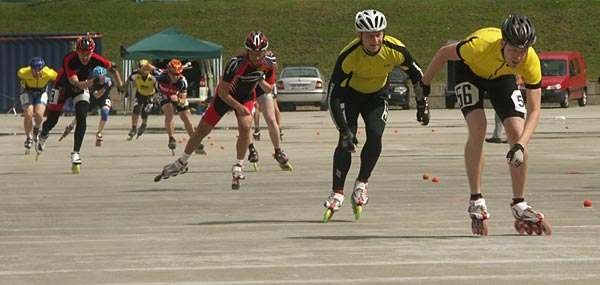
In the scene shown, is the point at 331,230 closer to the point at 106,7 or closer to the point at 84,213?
the point at 84,213

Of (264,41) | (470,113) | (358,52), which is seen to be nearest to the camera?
(470,113)

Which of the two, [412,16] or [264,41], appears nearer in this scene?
[264,41]

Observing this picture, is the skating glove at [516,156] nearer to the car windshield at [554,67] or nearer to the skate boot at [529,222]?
the skate boot at [529,222]

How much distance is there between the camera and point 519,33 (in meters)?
9.84

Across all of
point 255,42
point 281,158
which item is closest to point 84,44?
point 281,158

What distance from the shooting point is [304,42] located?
67.6m

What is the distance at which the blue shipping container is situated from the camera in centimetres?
4591

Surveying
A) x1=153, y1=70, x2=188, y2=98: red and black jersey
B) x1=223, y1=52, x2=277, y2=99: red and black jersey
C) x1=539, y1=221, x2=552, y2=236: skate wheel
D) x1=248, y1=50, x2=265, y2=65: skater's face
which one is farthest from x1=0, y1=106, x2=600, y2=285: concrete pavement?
x1=153, y1=70, x2=188, y2=98: red and black jersey

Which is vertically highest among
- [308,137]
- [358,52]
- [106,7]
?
[358,52]

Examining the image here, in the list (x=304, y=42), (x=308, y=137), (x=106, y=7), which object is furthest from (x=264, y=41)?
(x=106, y=7)

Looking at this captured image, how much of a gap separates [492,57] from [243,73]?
18.7 ft

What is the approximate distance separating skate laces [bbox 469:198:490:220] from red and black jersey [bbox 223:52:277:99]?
5.53 metres

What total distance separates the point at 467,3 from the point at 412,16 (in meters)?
4.31

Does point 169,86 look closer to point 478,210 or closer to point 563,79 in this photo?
point 478,210
